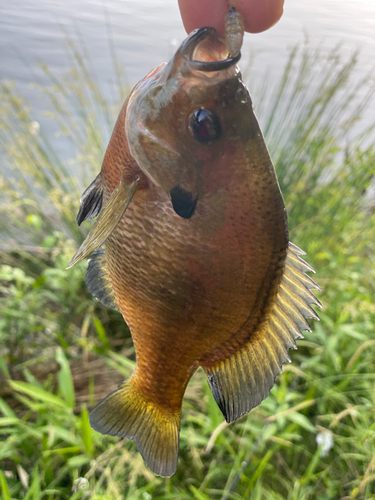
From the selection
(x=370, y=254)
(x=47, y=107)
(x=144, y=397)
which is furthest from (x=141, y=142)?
(x=47, y=107)

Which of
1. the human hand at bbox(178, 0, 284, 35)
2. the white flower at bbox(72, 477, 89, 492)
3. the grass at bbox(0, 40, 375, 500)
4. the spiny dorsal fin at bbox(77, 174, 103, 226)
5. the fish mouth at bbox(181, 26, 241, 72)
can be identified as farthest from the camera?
the grass at bbox(0, 40, 375, 500)

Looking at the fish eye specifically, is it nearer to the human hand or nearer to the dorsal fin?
the human hand

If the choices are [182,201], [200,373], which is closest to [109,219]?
[182,201]

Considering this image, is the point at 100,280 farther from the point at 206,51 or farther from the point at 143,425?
the point at 206,51

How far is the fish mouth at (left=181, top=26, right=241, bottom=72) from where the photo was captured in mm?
477

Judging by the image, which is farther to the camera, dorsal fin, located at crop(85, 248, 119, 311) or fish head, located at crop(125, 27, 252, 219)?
dorsal fin, located at crop(85, 248, 119, 311)

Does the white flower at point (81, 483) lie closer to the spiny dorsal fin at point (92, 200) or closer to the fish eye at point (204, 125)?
the spiny dorsal fin at point (92, 200)

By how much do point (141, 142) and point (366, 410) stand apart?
1.65m

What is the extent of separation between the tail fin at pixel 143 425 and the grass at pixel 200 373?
0.57m

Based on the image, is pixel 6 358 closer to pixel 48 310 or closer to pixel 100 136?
pixel 48 310

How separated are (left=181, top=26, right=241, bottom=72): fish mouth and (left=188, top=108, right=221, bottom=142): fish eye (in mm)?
58

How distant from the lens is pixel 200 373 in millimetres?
1830

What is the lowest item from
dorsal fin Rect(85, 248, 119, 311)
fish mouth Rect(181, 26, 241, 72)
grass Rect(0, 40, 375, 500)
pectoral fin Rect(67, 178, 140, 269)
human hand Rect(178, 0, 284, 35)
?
grass Rect(0, 40, 375, 500)

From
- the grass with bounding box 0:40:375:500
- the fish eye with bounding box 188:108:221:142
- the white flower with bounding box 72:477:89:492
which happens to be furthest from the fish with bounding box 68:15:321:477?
the grass with bounding box 0:40:375:500
